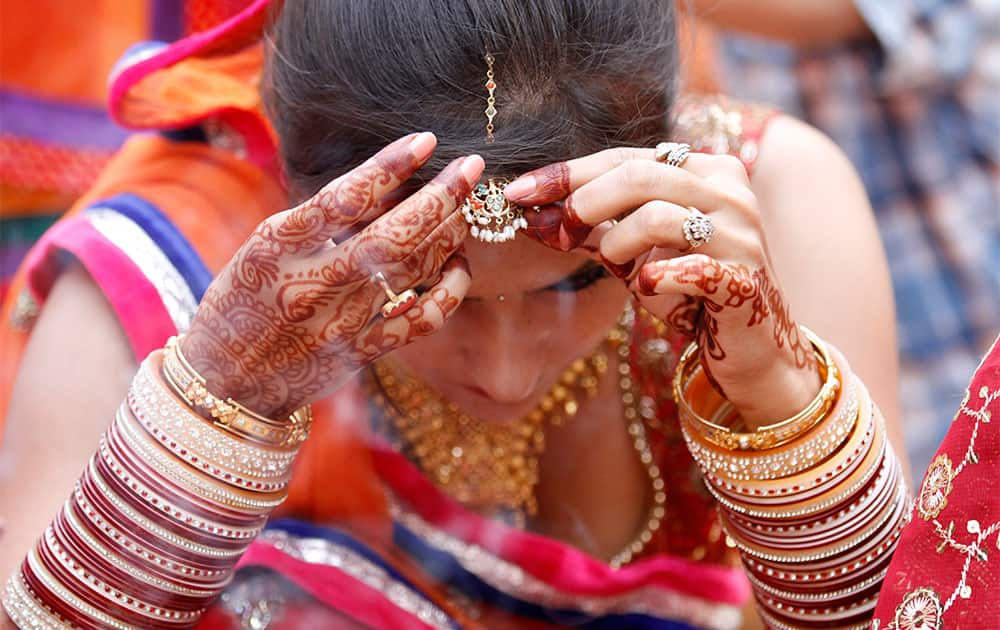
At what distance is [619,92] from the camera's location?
33.4 inches

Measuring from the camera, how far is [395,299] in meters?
0.74

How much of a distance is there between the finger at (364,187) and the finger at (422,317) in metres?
0.07

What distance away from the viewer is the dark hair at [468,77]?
2.53 ft

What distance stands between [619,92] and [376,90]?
18 cm

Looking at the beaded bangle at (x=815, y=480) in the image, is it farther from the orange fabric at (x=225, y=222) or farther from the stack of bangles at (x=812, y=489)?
the orange fabric at (x=225, y=222)

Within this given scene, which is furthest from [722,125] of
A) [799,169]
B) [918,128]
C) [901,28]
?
[918,128]

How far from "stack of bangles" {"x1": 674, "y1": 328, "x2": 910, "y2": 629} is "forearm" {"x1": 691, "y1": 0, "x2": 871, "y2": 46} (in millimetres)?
971

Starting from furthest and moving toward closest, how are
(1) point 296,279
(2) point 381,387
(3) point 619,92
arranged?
(2) point 381,387 < (3) point 619,92 < (1) point 296,279

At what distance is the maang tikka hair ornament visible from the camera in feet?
2.50

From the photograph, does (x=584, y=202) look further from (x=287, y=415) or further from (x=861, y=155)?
(x=861, y=155)

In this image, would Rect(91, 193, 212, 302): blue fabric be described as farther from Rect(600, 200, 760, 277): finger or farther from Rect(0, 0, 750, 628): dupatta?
Rect(600, 200, 760, 277): finger

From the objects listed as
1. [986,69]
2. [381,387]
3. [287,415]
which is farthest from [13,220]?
[986,69]

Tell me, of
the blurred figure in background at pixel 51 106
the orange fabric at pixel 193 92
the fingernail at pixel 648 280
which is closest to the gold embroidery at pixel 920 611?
the fingernail at pixel 648 280

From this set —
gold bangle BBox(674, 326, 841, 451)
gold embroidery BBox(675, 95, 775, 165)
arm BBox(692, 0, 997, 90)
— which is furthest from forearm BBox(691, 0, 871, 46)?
gold bangle BBox(674, 326, 841, 451)
